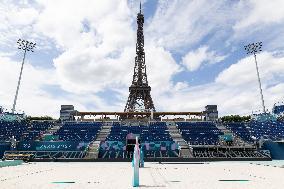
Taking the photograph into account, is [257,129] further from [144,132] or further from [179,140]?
[144,132]

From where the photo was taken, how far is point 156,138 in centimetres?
4769

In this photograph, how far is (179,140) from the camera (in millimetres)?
47969

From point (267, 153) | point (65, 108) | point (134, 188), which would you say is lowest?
point (134, 188)

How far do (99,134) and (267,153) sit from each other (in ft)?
101

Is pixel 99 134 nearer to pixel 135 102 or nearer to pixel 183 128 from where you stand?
pixel 183 128

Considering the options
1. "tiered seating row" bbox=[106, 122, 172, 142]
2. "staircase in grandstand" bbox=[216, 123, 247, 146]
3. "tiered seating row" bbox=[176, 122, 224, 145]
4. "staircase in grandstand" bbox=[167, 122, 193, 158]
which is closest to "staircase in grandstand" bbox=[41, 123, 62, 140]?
"tiered seating row" bbox=[106, 122, 172, 142]

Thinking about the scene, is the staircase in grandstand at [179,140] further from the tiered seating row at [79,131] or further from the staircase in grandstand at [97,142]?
the tiered seating row at [79,131]

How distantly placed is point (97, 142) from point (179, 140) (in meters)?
15.0

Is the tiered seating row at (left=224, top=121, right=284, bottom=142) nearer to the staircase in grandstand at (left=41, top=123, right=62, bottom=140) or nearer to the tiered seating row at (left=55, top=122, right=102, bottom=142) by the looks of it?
the tiered seating row at (left=55, top=122, right=102, bottom=142)

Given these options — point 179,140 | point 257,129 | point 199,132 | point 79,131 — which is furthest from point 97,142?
point 257,129

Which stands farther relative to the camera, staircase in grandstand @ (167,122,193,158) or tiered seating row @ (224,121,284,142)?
tiered seating row @ (224,121,284,142)

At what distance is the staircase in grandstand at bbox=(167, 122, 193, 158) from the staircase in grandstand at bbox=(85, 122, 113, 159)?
13247mm

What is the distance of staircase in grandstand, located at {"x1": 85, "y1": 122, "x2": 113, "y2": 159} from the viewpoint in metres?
40.6

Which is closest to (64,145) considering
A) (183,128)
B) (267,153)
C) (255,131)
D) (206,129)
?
(183,128)
